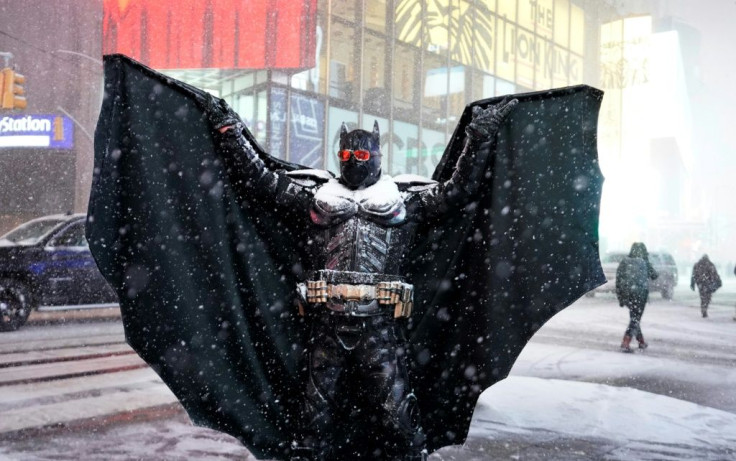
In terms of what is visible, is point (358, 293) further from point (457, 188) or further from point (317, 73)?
point (317, 73)

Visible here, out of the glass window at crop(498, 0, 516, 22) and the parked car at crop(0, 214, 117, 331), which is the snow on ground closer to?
the parked car at crop(0, 214, 117, 331)

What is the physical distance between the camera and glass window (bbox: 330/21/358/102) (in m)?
24.8

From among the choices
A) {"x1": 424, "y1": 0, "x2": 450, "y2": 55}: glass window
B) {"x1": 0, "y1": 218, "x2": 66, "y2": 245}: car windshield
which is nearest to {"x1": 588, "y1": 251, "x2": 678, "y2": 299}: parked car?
{"x1": 424, "y1": 0, "x2": 450, "y2": 55}: glass window

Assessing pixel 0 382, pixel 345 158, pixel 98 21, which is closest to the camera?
pixel 345 158

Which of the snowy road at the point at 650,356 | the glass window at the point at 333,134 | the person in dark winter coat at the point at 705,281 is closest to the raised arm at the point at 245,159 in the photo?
the snowy road at the point at 650,356

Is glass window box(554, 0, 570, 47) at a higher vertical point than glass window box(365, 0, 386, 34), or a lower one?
higher

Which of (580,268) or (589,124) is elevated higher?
(589,124)

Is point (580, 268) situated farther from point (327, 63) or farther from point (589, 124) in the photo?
point (327, 63)

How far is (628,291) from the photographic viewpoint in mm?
11117

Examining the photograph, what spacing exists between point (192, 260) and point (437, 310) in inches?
66.2

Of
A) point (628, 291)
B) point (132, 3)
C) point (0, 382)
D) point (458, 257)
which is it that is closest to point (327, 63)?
point (132, 3)

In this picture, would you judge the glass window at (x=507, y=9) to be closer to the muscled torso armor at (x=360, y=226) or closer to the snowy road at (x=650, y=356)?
the snowy road at (x=650, y=356)

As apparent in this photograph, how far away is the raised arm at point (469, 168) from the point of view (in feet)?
12.6

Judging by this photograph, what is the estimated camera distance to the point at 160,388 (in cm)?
743
